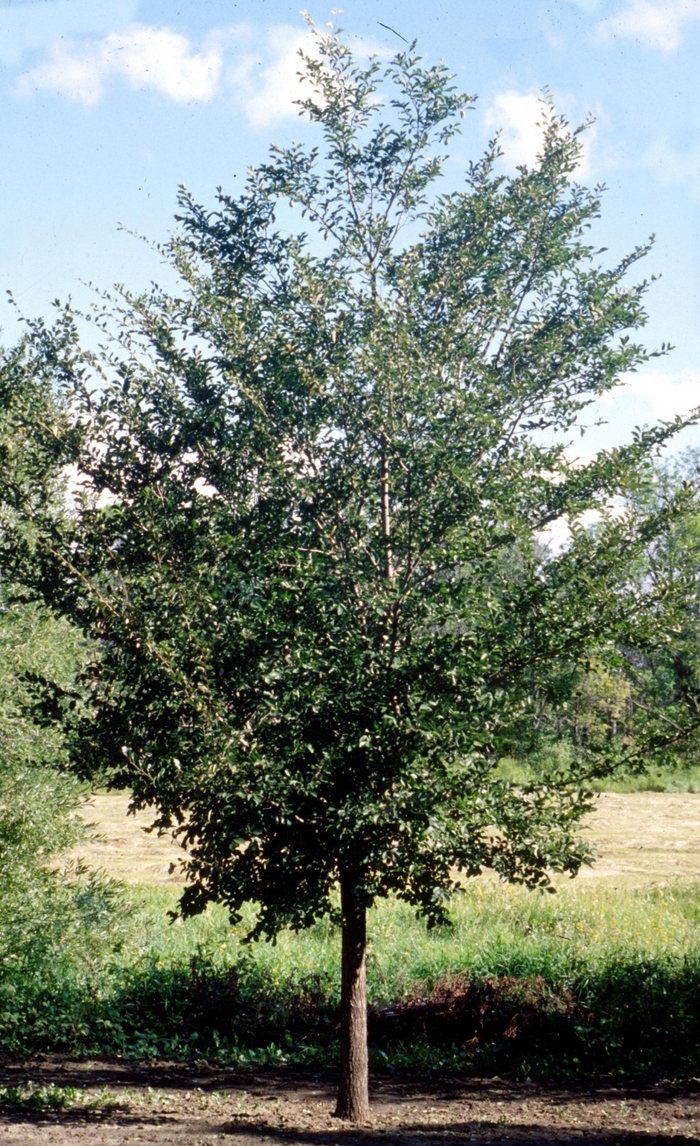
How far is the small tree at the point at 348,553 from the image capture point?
Answer: 5297mm

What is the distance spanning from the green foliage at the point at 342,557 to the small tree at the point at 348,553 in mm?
23

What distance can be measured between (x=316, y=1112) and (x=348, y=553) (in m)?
4.05

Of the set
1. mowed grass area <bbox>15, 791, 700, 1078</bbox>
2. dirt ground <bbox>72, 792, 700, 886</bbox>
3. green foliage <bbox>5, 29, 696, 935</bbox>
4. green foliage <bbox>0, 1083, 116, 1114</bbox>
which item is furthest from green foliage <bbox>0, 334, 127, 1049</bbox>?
green foliage <bbox>5, 29, 696, 935</bbox>

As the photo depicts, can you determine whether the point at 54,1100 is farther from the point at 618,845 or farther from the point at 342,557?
the point at 618,845

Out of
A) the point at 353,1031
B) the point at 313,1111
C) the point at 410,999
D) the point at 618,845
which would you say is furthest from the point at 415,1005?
the point at 618,845

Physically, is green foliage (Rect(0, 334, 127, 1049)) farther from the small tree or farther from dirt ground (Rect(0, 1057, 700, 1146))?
the small tree

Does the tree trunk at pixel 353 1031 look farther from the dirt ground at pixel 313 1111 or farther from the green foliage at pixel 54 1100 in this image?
the green foliage at pixel 54 1100

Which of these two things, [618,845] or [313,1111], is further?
[618,845]

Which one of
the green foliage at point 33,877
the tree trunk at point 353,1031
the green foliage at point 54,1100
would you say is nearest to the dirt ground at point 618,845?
the green foliage at point 33,877

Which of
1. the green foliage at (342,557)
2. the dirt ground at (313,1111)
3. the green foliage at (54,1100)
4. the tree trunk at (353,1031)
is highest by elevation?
the green foliage at (342,557)

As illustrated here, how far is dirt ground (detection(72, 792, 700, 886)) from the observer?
61.1ft

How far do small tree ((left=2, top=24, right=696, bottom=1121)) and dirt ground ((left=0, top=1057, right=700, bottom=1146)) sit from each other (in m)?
0.59

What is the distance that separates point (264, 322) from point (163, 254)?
92 centimetres

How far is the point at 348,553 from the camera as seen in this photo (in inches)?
242
